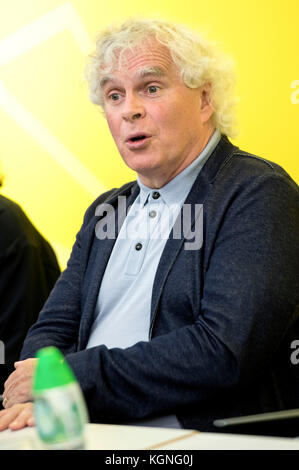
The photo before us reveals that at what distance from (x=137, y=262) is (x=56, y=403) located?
0.98m

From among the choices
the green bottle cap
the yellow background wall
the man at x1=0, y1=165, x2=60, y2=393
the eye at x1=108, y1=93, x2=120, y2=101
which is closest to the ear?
the eye at x1=108, y1=93, x2=120, y2=101

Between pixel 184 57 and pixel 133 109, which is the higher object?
pixel 184 57

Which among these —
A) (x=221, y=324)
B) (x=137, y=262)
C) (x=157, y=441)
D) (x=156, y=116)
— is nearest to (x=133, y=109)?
(x=156, y=116)

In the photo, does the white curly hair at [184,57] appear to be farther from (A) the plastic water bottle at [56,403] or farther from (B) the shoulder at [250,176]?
(A) the plastic water bottle at [56,403]

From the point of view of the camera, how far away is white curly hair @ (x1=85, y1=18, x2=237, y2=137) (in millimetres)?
1920

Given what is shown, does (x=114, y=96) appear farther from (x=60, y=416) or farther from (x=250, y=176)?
(x=60, y=416)

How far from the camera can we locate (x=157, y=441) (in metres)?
1.01

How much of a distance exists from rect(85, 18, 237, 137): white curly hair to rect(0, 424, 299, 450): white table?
1.12 meters

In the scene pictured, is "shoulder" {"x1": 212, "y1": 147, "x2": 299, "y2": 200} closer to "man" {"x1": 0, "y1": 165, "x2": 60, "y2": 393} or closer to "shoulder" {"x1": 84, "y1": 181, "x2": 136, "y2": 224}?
"shoulder" {"x1": 84, "y1": 181, "x2": 136, "y2": 224}

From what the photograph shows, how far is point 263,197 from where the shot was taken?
1.66 metres
